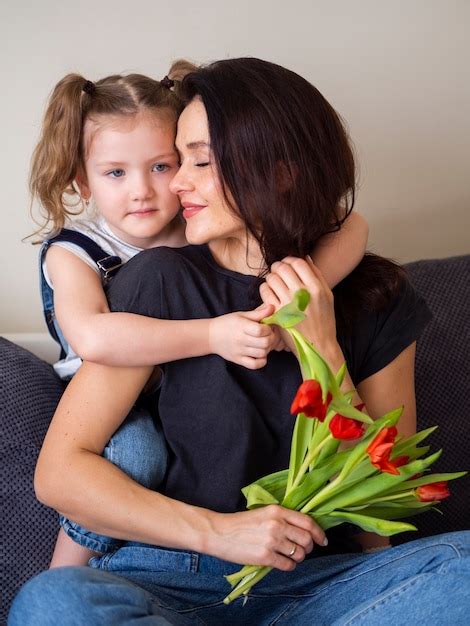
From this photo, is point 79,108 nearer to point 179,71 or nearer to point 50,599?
point 179,71

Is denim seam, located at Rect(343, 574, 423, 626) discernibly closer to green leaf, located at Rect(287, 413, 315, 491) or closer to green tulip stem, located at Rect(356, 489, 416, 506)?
green tulip stem, located at Rect(356, 489, 416, 506)

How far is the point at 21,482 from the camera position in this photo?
Answer: 6.00ft

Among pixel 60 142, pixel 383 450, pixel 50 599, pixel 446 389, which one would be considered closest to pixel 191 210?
pixel 60 142

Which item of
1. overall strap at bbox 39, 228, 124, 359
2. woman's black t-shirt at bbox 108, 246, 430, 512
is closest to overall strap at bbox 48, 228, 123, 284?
overall strap at bbox 39, 228, 124, 359

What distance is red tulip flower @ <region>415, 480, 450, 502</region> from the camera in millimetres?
1457

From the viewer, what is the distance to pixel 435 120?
2758 millimetres

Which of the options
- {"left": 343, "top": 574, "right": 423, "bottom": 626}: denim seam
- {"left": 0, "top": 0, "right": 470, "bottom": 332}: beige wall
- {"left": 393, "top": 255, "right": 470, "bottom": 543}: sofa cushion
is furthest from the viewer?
{"left": 0, "top": 0, "right": 470, "bottom": 332}: beige wall

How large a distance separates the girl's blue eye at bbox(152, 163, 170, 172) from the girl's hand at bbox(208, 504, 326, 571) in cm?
75

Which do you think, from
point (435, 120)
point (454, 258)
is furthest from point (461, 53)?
point (454, 258)

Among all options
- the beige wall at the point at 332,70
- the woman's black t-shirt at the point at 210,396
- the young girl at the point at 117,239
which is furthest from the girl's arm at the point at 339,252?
the beige wall at the point at 332,70

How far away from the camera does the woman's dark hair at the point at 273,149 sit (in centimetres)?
167

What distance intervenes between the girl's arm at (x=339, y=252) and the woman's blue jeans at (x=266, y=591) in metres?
0.51

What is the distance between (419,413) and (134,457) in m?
0.83

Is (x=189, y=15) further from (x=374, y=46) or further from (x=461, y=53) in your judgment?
(x=461, y=53)
